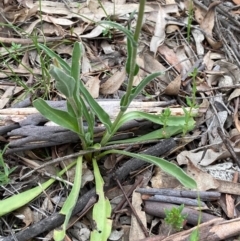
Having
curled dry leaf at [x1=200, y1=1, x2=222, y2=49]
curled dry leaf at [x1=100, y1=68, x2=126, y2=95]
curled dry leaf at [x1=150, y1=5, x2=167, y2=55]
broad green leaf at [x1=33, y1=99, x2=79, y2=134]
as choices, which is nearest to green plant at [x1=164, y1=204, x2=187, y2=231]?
broad green leaf at [x1=33, y1=99, x2=79, y2=134]

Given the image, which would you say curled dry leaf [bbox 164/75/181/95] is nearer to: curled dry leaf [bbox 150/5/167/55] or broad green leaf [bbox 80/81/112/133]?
curled dry leaf [bbox 150/5/167/55]

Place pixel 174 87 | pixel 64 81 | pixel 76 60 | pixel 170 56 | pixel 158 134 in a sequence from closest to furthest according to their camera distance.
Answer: pixel 64 81
pixel 76 60
pixel 158 134
pixel 174 87
pixel 170 56

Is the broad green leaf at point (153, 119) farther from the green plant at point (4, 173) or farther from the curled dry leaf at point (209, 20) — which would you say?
the curled dry leaf at point (209, 20)

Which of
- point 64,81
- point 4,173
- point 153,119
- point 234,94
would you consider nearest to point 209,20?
point 234,94

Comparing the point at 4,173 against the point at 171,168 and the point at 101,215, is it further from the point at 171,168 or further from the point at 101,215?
the point at 171,168

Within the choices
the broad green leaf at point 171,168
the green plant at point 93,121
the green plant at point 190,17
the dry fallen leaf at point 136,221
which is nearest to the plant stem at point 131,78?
Result: the green plant at point 93,121

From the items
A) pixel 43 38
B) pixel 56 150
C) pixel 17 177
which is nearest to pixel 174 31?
pixel 43 38

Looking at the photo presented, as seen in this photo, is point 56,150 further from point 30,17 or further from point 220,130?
point 30,17

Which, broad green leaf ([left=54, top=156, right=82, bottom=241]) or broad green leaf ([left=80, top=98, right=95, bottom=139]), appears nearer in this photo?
broad green leaf ([left=54, top=156, right=82, bottom=241])
